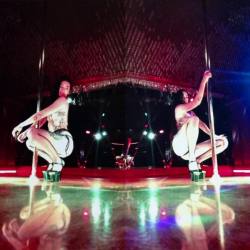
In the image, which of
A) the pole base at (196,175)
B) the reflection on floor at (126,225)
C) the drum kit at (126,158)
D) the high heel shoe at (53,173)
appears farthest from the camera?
the drum kit at (126,158)

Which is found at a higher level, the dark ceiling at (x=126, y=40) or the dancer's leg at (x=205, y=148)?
the dark ceiling at (x=126, y=40)

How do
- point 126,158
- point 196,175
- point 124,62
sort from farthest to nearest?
point 126,158
point 124,62
point 196,175

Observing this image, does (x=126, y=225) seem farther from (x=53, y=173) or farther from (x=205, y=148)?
(x=205, y=148)

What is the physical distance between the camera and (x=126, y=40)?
11.4 ft

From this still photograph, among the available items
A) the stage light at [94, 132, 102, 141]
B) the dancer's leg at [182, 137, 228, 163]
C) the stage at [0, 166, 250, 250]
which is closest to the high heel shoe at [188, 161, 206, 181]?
the dancer's leg at [182, 137, 228, 163]

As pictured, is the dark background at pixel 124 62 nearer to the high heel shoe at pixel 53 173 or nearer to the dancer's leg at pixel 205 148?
the high heel shoe at pixel 53 173

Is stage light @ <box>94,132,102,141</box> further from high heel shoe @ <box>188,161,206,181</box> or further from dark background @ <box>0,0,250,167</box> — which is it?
high heel shoe @ <box>188,161,206,181</box>

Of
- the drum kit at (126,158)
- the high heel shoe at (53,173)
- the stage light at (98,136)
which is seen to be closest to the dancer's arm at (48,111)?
the high heel shoe at (53,173)

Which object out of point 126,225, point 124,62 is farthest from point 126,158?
point 126,225

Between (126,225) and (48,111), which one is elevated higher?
(48,111)

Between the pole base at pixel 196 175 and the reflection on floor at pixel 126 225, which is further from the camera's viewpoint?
the pole base at pixel 196 175

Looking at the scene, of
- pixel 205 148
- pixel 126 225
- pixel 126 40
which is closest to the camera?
pixel 126 225

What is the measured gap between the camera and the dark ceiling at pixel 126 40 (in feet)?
10.8

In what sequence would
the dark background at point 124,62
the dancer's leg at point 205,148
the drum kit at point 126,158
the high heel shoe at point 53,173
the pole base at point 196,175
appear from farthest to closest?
the drum kit at point 126,158 < the dark background at point 124,62 < the dancer's leg at point 205,148 < the high heel shoe at point 53,173 < the pole base at point 196,175
